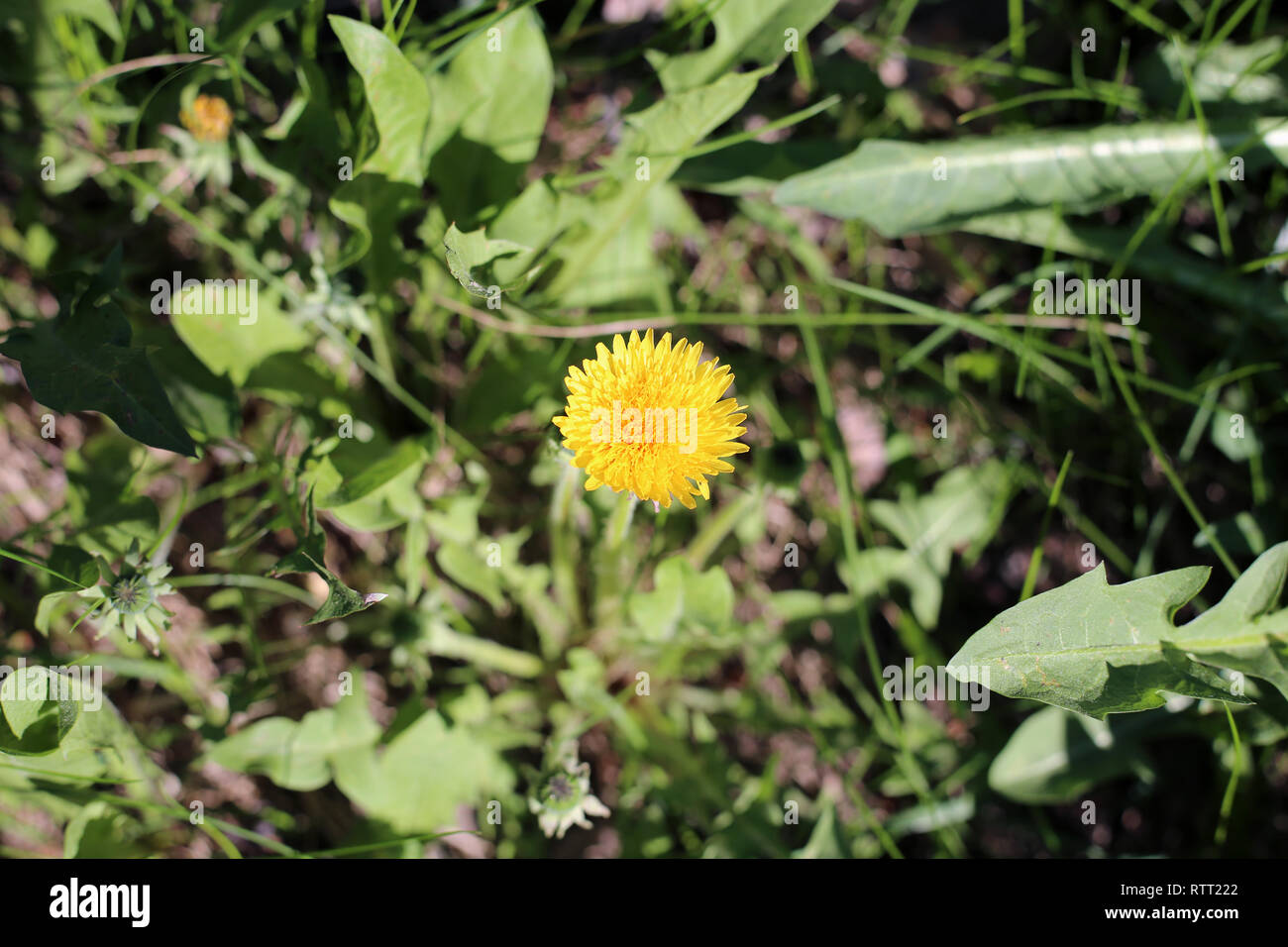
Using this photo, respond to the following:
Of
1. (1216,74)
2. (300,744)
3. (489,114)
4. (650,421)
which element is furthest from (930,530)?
(300,744)


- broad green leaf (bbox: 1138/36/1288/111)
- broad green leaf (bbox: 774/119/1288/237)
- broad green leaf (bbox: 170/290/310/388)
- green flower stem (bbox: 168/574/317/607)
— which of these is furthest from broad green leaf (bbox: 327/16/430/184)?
broad green leaf (bbox: 1138/36/1288/111)

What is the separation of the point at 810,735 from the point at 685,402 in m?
1.58

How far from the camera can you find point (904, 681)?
8.72 ft

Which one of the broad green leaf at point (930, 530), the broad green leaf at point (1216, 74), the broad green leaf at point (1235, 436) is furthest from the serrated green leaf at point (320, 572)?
the broad green leaf at point (1216, 74)

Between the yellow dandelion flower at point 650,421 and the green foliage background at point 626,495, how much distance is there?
0.62 feet

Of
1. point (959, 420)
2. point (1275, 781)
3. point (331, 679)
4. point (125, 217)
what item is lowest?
point (1275, 781)

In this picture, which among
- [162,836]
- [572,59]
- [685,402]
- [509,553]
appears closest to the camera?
[685,402]

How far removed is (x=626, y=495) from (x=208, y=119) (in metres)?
1.49

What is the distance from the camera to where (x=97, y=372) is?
5.36ft

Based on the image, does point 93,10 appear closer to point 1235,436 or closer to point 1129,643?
point 1129,643

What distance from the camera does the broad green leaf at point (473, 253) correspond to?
1.52 m
